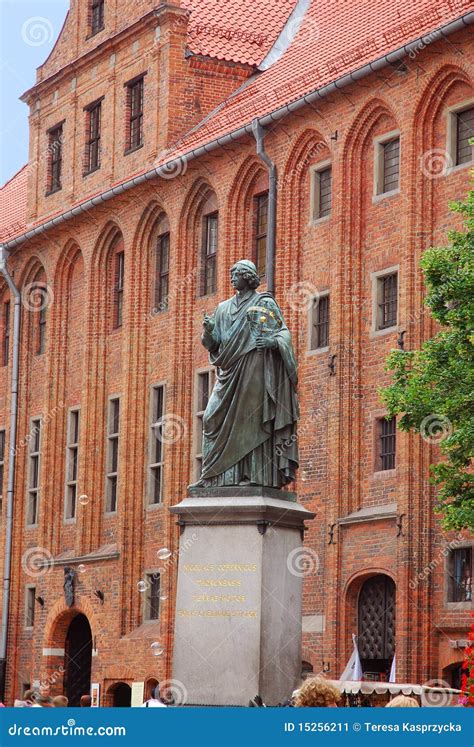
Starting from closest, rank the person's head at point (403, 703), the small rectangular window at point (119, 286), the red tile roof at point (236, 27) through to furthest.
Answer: the person's head at point (403, 703) < the red tile roof at point (236, 27) < the small rectangular window at point (119, 286)

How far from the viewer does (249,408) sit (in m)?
17.3

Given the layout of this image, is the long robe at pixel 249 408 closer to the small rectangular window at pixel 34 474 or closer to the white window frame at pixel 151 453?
the white window frame at pixel 151 453

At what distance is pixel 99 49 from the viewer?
42.9m

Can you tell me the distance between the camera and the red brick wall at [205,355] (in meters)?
29.8

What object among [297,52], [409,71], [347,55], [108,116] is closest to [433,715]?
[409,71]

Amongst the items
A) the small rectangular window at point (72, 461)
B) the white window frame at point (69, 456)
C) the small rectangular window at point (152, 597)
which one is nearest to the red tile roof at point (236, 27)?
the white window frame at point (69, 456)

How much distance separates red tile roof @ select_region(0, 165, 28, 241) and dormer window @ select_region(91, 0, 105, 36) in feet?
18.6

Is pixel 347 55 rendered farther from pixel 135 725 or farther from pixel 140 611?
pixel 135 725

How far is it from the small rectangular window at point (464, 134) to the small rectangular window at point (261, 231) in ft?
21.0

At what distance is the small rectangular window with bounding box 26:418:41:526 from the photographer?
144 ft

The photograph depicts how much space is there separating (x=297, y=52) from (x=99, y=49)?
6.26 meters

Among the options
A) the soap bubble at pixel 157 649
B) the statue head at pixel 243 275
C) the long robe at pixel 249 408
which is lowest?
the soap bubble at pixel 157 649

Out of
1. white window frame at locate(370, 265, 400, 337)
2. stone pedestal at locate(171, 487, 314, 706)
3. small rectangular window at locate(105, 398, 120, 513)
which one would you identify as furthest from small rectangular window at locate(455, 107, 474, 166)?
stone pedestal at locate(171, 487, 314, 706)

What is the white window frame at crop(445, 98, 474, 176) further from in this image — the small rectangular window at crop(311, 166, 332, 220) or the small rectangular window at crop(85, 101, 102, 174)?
the small rectangular window at crop(85, 101, 102, 174)
